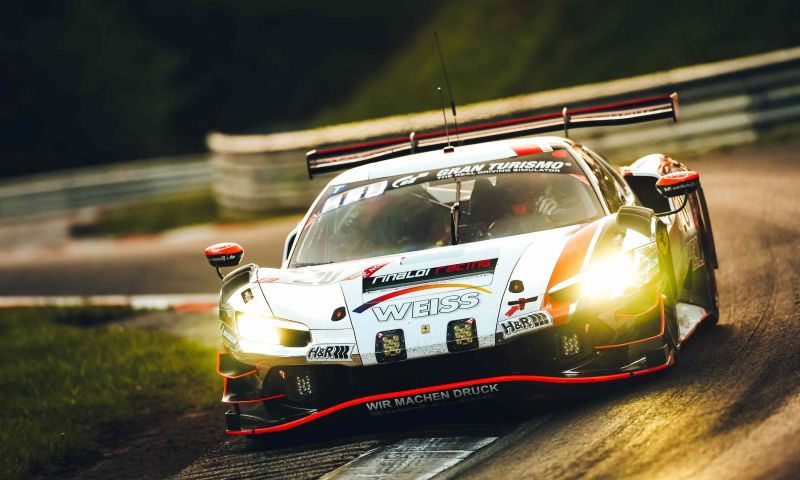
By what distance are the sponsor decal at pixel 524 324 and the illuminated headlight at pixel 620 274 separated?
0.24m

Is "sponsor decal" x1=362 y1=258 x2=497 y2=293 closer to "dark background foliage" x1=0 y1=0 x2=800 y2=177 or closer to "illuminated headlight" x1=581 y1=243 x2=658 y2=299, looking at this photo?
"illuminated headlight" x1=581 y1=243 x2=658 y2=299

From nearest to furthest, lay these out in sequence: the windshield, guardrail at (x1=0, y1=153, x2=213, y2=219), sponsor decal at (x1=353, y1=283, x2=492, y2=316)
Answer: sponsor decal at (x1=353, y1=283, x2=492, y2=316) → the windshield → guardrail at (x1=0, y1=153, x2=213, y2=219)

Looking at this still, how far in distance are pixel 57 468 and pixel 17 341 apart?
4624 mm

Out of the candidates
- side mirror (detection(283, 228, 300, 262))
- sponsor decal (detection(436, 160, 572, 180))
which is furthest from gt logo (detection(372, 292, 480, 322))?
side mirror (detection(283, 228, 300, 262))

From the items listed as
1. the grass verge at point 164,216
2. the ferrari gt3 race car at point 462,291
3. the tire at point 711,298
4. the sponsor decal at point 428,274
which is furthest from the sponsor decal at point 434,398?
the grass verge at point 164,216

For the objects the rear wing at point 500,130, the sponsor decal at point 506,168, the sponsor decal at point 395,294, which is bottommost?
the sponsor decal at point 395,294

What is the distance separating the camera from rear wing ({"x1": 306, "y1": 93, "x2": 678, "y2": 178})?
8.25 metres

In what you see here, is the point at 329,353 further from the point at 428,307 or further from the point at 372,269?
the point at 372,269

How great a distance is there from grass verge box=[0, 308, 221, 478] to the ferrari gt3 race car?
1.48m

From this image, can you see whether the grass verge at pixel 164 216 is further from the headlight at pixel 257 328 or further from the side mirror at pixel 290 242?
the headlight at pixel 257 328

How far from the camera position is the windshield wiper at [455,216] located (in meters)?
6.95

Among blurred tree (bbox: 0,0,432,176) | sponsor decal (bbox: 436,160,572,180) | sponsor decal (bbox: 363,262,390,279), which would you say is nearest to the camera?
sponsor decal (bbox: 363,262,390,279)

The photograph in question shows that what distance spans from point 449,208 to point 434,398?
170 centimetres

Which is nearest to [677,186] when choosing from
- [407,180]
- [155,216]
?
[407,180]
